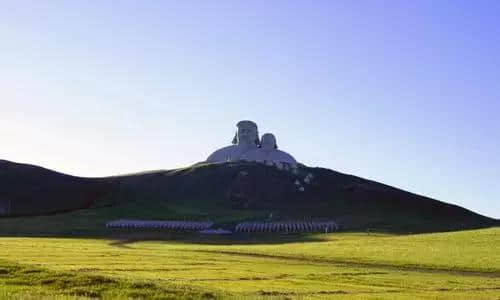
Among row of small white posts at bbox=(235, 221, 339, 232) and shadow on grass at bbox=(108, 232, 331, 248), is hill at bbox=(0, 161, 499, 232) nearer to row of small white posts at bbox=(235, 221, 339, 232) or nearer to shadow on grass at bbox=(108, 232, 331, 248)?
row of small white posts at bbox=(235, 221, 339, 232)

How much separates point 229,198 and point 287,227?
42954 mm

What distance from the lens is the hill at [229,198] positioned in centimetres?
15900

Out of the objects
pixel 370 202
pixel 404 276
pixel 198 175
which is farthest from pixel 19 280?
pixel 198 175

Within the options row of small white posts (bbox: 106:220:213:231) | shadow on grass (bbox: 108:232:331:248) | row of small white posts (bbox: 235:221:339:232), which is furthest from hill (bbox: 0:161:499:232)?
shadow on grass (bbox: 108:232:331:248)

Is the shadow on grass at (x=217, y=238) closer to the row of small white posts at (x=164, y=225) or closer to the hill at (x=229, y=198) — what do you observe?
the row of small white posts at (x=164, y=225)

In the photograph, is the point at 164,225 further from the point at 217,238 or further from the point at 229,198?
the point at 229,198

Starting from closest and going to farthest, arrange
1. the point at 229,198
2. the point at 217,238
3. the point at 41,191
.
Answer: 1. the point at 217,238
2. the point at 229,198
3. the point at 41,191

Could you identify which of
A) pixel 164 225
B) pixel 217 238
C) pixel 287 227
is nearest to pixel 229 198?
pixel 164 225

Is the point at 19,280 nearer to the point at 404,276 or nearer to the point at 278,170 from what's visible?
the point at 404,276

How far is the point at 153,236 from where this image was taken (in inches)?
5128

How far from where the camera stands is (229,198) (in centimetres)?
17800

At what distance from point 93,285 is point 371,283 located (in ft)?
65.1

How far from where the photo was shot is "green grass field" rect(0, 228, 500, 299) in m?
33.3

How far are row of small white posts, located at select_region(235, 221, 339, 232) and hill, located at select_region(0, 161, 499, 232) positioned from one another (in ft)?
24.4
